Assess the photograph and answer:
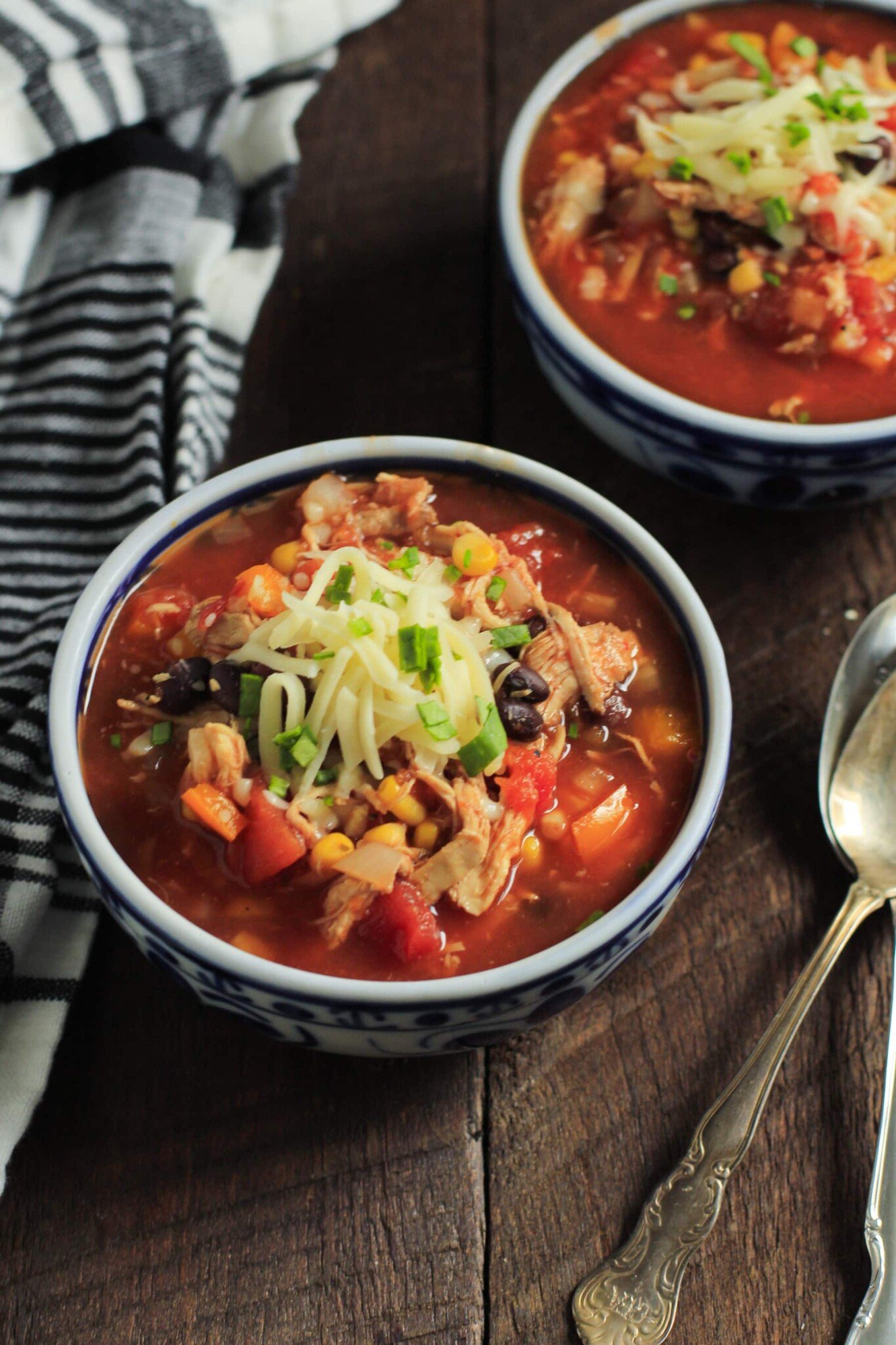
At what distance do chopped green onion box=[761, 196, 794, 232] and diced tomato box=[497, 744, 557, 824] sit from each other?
1544mm

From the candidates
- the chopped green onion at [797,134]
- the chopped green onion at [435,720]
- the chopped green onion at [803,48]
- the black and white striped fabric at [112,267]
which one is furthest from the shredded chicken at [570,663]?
the chopped green onion at [803,48]

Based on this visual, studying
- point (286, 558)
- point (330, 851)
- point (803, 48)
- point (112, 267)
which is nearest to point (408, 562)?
point (286, 558)

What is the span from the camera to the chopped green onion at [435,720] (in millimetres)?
2453

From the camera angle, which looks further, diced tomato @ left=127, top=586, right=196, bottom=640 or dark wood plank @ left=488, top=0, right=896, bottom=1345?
diced tomato @ left=127, top=586, right=196, bottom=640

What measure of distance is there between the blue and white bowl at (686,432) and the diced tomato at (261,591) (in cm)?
99

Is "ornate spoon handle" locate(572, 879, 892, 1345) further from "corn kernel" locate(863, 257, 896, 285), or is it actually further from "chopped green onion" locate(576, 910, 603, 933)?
"corn kernel" locate(863, 257, 896, 285)

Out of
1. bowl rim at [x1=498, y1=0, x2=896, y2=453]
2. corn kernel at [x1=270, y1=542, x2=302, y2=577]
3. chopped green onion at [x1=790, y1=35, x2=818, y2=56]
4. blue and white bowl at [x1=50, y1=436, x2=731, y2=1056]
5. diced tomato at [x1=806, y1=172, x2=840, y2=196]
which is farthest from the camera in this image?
chopped green onion at [x1=790, y1=35, x2=818, y2=56]

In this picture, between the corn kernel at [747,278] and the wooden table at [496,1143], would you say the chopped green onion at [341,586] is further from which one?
the corn kernel at [747,278]

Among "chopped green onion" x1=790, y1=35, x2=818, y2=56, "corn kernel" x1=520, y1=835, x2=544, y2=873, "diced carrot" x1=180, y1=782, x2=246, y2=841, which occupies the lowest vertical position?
"corn kernel" x1=520, y1=835, x2=544, y2=873

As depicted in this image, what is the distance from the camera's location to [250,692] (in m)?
2.56

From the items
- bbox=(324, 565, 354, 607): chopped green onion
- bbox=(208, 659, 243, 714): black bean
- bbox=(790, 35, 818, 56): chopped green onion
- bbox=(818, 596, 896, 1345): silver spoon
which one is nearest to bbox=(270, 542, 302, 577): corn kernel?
bbox=(324, 565, 354, 607): chopped green onion

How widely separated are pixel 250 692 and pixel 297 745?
160 mm

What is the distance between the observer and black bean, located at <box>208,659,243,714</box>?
8.43 feet

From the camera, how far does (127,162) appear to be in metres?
3.99
